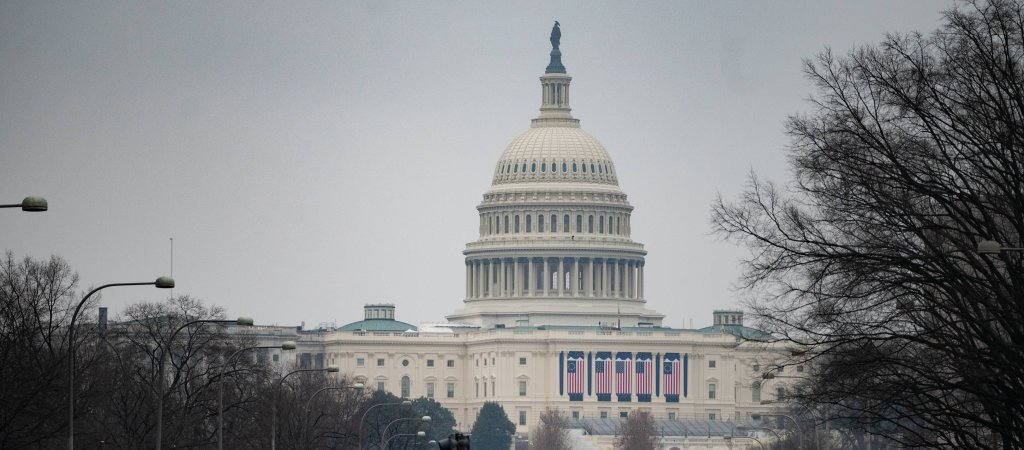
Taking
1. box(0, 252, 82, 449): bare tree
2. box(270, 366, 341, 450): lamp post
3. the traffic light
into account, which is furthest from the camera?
box(270, 366, 341, 450): lamp post

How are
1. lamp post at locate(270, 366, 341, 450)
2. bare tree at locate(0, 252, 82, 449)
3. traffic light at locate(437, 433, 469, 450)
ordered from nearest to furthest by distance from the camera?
traffic light at locate(437, 433, 469, 450), bare tree at locate(0, 252, 82, 449), lamp post at locate(270, 366, 341, 450)

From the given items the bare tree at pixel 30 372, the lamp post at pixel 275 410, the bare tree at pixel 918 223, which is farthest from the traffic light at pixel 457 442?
the lamp post at pixel 275 410

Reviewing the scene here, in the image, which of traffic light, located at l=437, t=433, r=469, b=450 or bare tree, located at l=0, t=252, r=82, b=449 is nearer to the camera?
traffic light, located at l=437, t=433, r=469, b=450

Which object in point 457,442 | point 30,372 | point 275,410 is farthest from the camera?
point 275,410

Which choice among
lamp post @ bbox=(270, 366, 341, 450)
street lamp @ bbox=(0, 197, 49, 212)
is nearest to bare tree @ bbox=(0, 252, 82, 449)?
lamp post @ bbox=(270, 366, 341, 450)

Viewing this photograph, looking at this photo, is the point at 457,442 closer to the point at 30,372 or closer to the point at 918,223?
the point at 918,223

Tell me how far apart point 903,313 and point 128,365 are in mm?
78199

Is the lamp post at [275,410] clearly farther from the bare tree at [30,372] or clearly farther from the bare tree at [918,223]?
the bare tree at [918,223]

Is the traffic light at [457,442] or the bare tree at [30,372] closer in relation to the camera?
the traffic light at [457,442]

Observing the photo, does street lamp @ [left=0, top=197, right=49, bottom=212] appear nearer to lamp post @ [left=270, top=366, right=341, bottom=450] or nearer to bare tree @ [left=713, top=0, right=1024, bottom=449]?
bare tree @ [left=713, top=0, right=1024, bottom=449]

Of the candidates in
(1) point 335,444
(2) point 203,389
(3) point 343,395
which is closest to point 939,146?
(2) point 203,389

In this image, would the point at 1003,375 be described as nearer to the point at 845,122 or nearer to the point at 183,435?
the point at 845,122

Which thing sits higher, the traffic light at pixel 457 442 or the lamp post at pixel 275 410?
the lamp post at pixel 275 410

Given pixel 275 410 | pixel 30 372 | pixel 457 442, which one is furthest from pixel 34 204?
pixel 275 410
